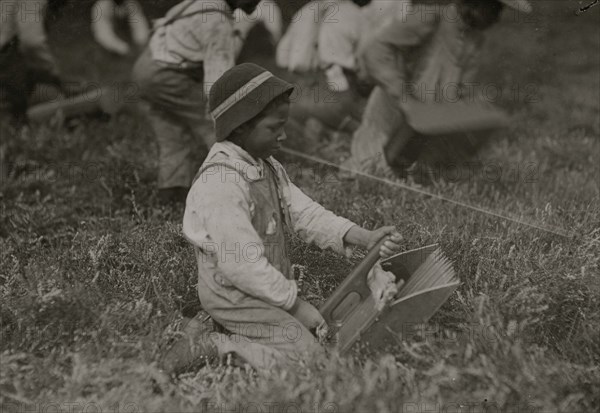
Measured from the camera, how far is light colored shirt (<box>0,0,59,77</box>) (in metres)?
5.95

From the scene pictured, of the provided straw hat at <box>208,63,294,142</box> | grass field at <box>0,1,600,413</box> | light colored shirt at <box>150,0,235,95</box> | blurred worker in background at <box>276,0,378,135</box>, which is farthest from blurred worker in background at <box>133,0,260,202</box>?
straw hat at <box>208,63,294,142</box>

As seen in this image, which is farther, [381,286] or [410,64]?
[410,64]

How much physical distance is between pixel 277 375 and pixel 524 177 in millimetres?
3148

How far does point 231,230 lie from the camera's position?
294 centimetres

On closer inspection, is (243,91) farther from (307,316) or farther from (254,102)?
(307,316)

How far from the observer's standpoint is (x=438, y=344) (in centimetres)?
316

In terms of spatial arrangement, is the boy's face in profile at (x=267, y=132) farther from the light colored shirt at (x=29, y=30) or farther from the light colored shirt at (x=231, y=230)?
the light colored shirt at (x=29, y=30)

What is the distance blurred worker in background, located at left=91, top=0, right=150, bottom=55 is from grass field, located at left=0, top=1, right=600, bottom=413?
5.32 ft

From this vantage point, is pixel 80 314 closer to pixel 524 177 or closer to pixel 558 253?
pixel 558 253

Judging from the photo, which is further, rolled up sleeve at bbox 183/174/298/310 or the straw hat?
the straw hat

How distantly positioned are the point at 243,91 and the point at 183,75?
6.85ft

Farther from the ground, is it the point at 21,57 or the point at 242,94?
the point at 242,94

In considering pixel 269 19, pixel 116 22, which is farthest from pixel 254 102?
pixel 116 22

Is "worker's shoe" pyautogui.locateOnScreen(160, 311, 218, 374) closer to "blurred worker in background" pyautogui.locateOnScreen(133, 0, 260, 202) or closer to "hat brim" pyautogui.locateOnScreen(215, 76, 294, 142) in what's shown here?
→ "hat brim" pyautogui.locateOnScreen(215, 76, 294, 142)
